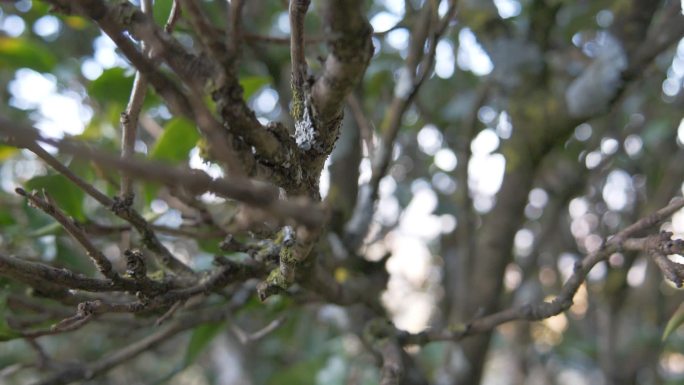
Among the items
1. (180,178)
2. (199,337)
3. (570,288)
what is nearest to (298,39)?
(180,178)

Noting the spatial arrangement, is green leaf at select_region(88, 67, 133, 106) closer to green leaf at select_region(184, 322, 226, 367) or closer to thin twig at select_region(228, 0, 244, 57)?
green leaf at select_region(184, 322, 226, 367)

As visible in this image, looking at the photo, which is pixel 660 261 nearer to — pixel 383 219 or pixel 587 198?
Answer: pixel 383 219

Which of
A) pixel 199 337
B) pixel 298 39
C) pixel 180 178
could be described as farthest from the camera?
pixel 199 337

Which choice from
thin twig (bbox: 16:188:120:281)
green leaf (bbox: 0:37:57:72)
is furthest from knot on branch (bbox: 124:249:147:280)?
green leaf (bbox: 0:37:57:72)

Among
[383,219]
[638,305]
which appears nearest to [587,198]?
[638,305]

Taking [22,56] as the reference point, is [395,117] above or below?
below

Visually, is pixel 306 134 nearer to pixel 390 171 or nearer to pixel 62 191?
pixel 62 191

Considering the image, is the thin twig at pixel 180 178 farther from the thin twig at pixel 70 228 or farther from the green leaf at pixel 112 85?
the green leaf at pixel 112 85

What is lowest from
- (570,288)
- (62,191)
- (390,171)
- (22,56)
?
(570,288)

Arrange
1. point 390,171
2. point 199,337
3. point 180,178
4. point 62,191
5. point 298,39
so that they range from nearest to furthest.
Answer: point 180,178
point 298,39
point 62,191
point 199,337
point 390,171
